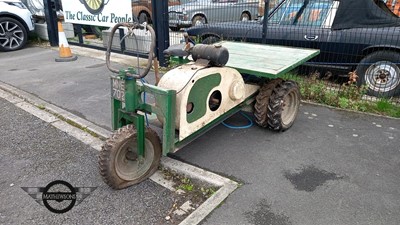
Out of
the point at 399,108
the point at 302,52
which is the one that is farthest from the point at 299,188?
the point at 399,108

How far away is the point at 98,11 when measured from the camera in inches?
305

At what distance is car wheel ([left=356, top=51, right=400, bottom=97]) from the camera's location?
473 centimetres

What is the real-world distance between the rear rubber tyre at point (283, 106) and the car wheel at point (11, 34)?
27.1 feet

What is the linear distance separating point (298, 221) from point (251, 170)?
76cm

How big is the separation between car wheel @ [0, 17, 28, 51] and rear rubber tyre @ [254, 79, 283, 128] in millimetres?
8108

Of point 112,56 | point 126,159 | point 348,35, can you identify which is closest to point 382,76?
point 348,35

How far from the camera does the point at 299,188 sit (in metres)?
2.75

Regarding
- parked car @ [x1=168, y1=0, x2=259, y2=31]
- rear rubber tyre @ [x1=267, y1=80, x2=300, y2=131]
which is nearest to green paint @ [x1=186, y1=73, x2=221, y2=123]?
rear rubber tyre @ [x1=267, y1=80, x2=300, y2=131]

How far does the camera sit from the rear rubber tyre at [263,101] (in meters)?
3.64

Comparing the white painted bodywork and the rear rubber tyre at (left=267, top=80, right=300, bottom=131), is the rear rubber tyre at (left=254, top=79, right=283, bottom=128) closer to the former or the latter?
the rear rubber tyre at (left=267, top=80, right=300, bottom=131)

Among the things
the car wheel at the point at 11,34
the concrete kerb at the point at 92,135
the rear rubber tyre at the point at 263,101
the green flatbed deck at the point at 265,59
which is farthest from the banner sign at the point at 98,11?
the rear rubber tyre at the point at 263,101

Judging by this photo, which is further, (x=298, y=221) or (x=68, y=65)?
(x=68, y=65)

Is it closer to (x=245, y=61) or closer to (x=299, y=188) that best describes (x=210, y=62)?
(x=245, y=61)

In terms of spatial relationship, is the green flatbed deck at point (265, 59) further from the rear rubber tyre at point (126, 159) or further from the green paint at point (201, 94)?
the rear rubber tyre at point (126, 159)
